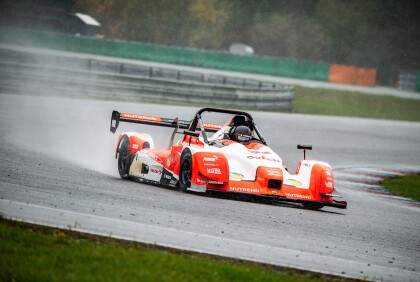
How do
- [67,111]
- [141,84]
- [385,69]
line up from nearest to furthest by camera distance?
[67,111] → [141,84] → [385,69]

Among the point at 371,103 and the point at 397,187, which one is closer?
the point at 397,187

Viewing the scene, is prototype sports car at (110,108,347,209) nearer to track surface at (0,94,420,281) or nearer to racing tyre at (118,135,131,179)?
track surface at (0,94,420,281)

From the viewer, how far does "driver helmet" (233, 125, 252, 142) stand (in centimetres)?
1443

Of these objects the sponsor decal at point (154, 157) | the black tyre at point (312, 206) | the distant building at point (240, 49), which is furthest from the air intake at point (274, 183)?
the distant building at point (240, 49)

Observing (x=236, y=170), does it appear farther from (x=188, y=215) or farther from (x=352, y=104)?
(x=352, y=104)

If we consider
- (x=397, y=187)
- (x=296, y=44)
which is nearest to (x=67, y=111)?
(x=397, y=187)

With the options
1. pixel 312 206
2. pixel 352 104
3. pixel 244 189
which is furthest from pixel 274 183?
pixel 352 104

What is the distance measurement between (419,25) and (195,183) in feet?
243

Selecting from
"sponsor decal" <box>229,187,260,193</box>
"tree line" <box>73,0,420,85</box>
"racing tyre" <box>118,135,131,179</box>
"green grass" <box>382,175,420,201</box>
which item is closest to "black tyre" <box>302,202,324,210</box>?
"sponsor decal" <box>229,187,260,193</box>

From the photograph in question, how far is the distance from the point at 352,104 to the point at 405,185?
28.0m

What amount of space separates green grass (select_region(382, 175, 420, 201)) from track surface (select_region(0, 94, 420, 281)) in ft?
4.46

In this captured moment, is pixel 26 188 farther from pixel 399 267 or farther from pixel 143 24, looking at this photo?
pixel 143 24

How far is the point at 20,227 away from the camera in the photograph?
876 cm

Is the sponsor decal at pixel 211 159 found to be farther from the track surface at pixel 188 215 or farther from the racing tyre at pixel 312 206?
the racing tyre at pixel 312 206
